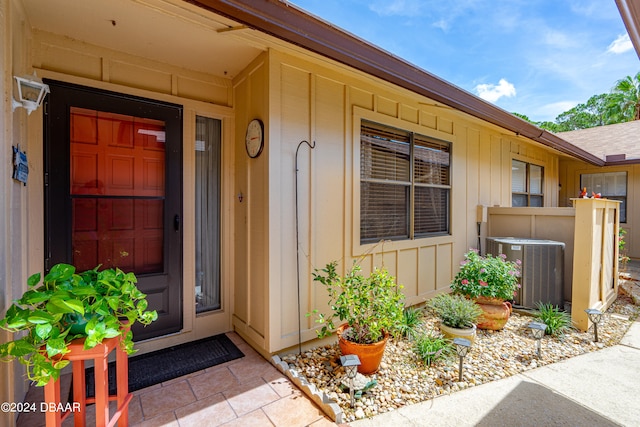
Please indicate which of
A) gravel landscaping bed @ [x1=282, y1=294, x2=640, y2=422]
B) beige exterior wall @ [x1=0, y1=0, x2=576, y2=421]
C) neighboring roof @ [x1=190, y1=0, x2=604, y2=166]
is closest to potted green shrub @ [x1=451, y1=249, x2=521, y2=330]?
gravel landscaping bed @ [x1=282, y1=294, x2=640, y2=422]

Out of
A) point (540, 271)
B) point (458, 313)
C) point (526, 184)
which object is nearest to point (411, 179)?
point (458, 313)

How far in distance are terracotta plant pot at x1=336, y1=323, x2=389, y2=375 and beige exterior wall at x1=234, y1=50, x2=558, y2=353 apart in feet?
1.74

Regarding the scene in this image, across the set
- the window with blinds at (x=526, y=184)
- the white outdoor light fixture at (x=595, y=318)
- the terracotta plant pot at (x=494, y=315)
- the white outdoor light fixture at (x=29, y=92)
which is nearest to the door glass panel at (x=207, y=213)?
the white outdoor light fixture at (x=29, y=92)

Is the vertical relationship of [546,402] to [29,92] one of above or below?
below

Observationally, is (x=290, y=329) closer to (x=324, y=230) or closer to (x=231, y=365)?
(x=231, y=365)

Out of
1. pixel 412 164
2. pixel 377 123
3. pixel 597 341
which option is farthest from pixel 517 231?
pixel 377 123

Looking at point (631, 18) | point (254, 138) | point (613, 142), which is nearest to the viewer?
point (631, 18)

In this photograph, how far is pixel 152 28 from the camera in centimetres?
218

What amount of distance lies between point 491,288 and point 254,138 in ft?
10.1

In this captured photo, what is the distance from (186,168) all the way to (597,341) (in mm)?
4648

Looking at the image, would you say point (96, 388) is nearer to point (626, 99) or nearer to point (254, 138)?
point (254, 138)

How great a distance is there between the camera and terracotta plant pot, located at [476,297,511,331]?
10.6 ft

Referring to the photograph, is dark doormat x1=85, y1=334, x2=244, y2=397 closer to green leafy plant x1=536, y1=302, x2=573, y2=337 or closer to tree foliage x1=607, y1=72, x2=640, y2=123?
green leafy plant x1=536, y1=302, x2=573, y2=337

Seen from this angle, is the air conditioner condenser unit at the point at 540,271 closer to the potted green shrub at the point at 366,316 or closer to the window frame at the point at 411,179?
the window frame at the point at 411,179
